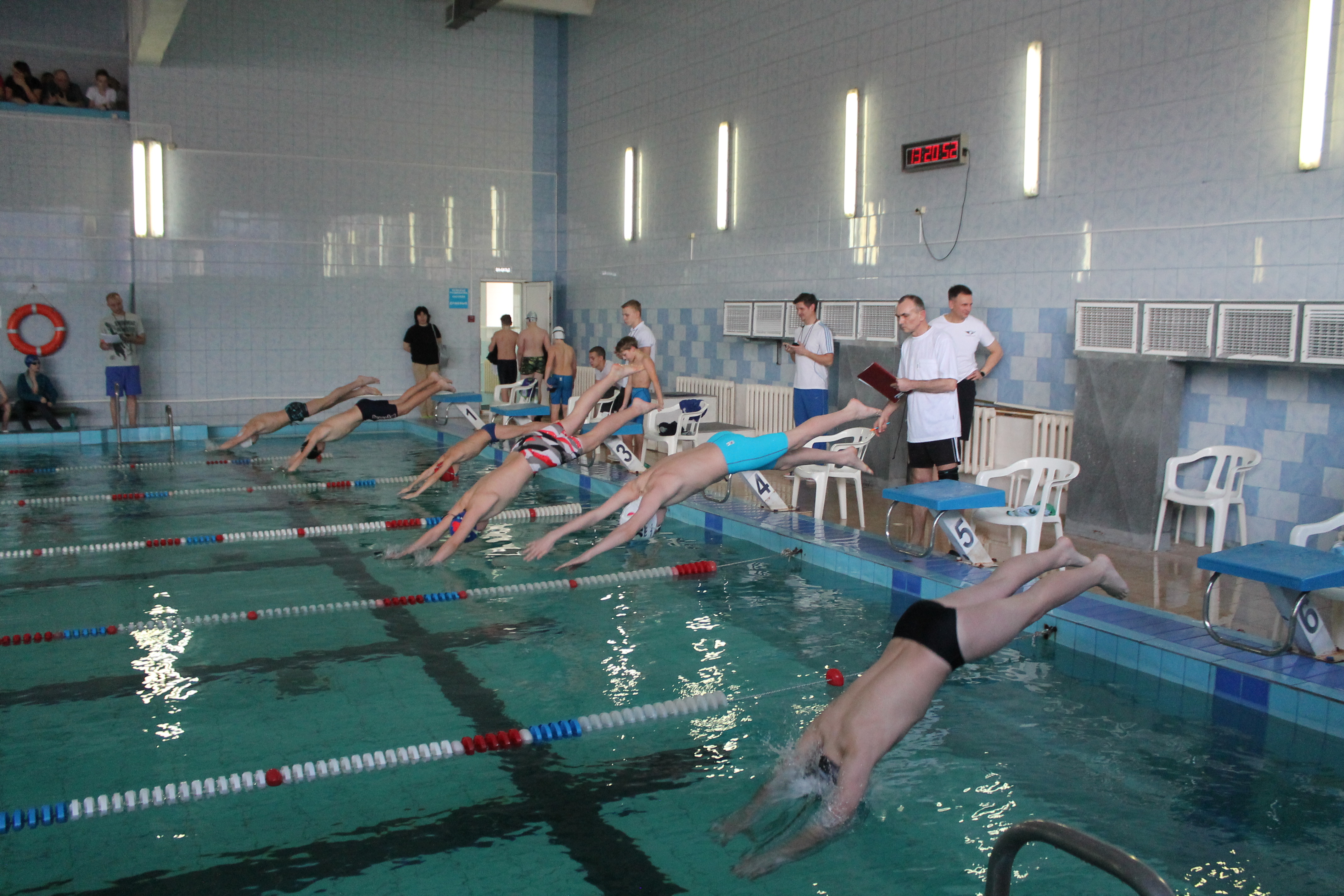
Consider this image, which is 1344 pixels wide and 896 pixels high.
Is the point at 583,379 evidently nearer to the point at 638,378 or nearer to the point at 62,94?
the point at 638,378

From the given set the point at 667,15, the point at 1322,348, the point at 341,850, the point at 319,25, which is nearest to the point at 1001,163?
the point at 1322,348

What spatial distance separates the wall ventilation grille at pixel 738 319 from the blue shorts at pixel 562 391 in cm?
177

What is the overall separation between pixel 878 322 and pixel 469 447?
3.67m

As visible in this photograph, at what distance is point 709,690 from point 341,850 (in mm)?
1706

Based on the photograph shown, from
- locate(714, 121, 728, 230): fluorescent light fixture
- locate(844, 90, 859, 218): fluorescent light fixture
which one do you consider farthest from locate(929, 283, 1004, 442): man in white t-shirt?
locate(714, 121, 728, 230): fluorescent light fixture

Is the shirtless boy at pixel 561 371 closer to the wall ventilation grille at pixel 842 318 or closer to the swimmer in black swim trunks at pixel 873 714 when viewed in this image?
the wall ventilation grille at pixel 842 318

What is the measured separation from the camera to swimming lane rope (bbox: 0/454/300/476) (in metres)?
9.52

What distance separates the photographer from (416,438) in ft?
41.5

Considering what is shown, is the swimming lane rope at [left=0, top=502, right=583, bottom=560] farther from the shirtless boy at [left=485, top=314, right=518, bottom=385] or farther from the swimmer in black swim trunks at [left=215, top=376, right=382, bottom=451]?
the shirtless boy at [left=485, top=314, right=518, bottom=385]

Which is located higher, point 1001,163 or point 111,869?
point 1001,163

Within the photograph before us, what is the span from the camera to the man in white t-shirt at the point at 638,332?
8.83 meters

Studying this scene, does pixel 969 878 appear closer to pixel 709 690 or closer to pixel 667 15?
pixel 709 690

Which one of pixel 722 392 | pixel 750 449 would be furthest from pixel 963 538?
pixel 722 392

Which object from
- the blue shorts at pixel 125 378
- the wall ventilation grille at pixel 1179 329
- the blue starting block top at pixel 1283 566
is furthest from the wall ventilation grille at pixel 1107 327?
the blue shorts at pixel 125 378
